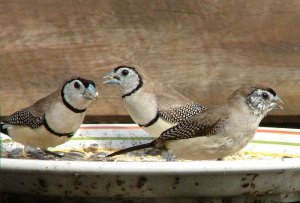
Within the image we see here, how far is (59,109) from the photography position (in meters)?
3.81

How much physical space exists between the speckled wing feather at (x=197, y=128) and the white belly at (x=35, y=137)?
0.51 meters

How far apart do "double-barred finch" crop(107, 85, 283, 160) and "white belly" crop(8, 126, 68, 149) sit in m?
0.46

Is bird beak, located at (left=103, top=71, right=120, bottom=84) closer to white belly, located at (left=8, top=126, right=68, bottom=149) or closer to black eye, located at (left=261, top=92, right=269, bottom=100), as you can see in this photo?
white belly, located at (left=8, top=126, right=68, bottom=149)

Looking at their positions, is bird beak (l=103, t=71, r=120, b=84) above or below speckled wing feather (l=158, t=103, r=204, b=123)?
above

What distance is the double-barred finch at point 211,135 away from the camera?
339cm

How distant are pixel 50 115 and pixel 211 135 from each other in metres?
0.76

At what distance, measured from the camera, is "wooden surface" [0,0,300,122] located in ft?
13.8

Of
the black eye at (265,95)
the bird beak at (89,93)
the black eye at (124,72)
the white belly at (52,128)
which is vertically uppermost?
the black eye at (265,95)

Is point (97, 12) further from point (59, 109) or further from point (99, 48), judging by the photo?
point (59, 109)

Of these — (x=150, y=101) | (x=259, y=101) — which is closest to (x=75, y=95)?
(x=150, y=101)

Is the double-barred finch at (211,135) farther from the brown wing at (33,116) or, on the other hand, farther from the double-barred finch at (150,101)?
the brown wing at (33,116)

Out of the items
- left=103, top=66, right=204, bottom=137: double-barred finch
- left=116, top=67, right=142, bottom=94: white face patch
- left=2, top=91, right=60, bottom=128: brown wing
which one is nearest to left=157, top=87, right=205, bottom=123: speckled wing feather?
left=103, top=66, right=204, bottom=137: double-barred finch

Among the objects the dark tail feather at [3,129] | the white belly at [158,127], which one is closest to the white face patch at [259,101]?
the white belly at [158,127]

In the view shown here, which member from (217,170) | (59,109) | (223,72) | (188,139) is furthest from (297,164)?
(223,72)
